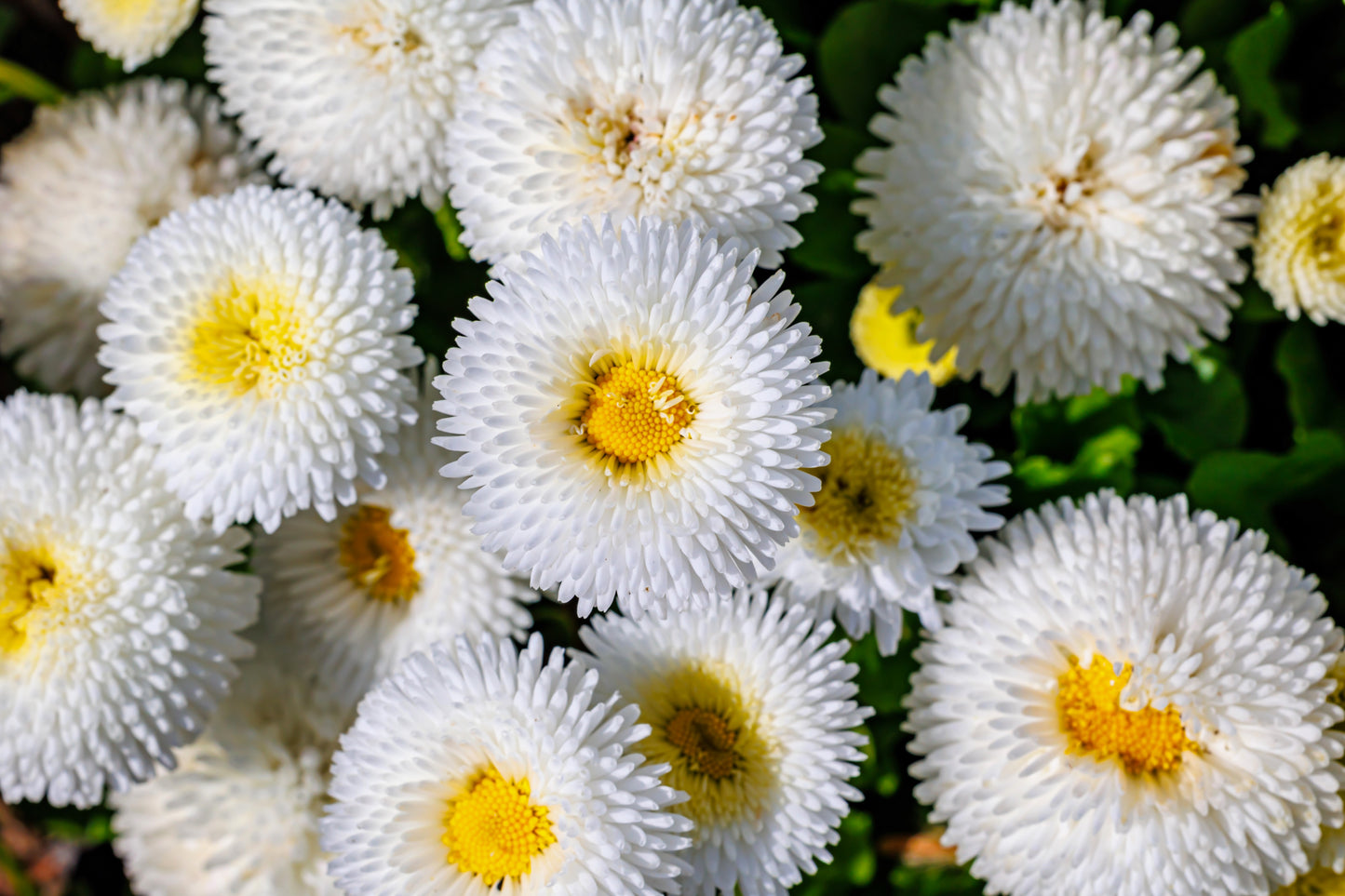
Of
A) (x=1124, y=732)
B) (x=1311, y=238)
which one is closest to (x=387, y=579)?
(x=1124, y=732)

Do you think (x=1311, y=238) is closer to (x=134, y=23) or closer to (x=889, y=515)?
(x=889, y=515)

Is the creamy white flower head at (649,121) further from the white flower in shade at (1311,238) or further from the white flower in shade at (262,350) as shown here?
the white flower in shade at (1311,238)

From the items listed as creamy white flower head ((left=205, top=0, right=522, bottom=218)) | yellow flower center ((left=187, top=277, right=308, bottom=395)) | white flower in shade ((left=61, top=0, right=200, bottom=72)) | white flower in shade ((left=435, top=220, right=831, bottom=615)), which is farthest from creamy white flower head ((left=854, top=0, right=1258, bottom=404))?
white flower in shade ((left=61, top=0, right=200, bottom=72))

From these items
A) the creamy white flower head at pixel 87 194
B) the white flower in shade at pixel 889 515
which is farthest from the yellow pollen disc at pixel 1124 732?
the creamy white flower head at pixel 87 194

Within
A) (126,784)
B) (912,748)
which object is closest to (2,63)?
(126,784)

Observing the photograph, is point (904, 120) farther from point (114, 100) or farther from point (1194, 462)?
point (114, 100)

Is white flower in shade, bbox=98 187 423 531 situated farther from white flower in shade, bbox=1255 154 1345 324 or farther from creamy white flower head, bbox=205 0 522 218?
white flower in shade, bbox=1255 154 1345 324
